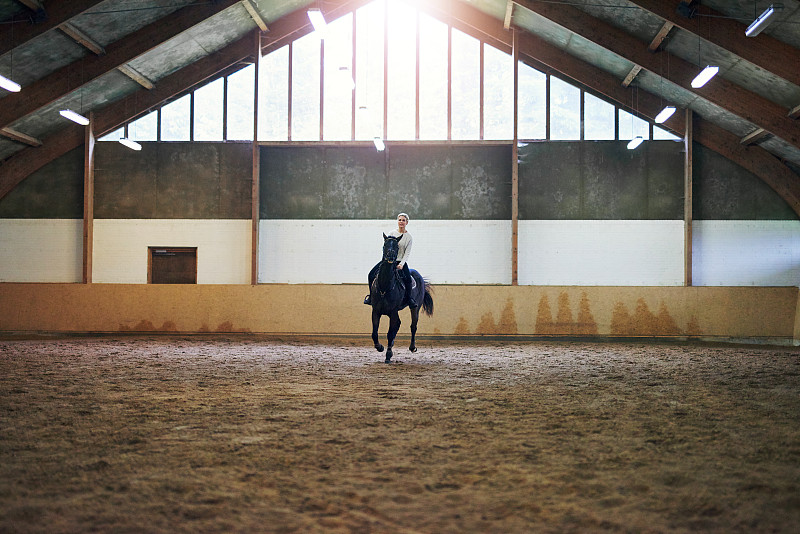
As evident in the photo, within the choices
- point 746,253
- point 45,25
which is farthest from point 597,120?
point 45,25

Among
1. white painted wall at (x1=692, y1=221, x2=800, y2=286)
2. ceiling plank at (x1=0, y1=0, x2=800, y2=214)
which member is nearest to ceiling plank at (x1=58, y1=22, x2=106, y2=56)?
ceiling plank at (x1=0, y1=0, x2=800, y2=214)

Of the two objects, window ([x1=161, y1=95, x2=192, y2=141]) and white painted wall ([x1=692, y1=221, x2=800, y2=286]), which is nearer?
white painted wall ([x1=692, y1=221, x2=800, y2=286])

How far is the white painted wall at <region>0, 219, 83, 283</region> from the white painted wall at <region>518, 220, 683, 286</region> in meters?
10.7

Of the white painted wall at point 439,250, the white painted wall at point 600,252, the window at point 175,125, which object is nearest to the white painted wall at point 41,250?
the white painted wall at point 439,250

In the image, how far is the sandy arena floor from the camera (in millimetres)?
2564

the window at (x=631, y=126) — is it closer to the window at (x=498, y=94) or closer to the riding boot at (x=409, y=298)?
the window at (x=498, y=94)

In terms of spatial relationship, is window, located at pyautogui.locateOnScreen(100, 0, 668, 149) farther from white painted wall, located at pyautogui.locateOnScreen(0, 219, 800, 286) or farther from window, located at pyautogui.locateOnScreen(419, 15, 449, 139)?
white painted wall, located at pyautogui.locateOnScreen(0, 219, 800, 286)

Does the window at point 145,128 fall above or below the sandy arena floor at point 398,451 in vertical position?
above

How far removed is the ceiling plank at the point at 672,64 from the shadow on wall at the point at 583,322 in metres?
4.17

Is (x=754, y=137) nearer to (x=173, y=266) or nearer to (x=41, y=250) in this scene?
(x=173, y=266)

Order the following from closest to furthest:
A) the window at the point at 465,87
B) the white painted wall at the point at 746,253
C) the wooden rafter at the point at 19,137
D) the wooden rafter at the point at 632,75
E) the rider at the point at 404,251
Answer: the rider at the point at 404,251, the wooden rafter at the point at 632,75, the wooden rafter at the point at 19,137, the white painted wall at the point at 746,253, the window at the point at 465,87

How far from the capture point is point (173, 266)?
49.3 feet

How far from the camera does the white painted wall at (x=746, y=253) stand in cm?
1425

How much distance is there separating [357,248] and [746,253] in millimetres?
9045
